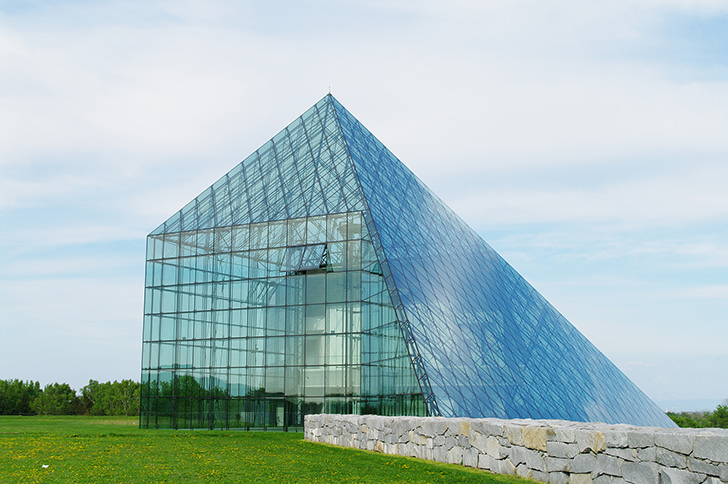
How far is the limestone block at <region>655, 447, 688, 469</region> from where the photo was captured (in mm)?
10477

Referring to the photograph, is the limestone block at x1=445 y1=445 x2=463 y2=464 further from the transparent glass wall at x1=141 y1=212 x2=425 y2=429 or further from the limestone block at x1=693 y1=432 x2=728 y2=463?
the transparent glass wall at x1=141 y1=212 x2=425 y2=429

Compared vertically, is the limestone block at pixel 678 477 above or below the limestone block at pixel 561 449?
below

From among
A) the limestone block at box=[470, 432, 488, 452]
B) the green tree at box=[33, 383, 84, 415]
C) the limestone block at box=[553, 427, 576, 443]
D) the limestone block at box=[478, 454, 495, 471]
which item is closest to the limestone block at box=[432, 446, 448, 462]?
the limestone block at box=[470, 432, 488, 452]

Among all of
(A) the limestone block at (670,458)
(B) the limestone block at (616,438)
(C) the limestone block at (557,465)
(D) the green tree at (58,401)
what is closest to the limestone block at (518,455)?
(C) the limestone block at (557,465)

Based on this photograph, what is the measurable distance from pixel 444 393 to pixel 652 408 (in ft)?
93.0

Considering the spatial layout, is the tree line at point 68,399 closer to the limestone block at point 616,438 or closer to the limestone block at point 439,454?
the limestone block at point 439,454

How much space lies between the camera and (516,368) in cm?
3681

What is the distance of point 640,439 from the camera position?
36.7 feet

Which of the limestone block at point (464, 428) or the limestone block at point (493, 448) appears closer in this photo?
the limestone block at point (493, 448)

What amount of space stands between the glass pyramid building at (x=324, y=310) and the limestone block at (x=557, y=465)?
16.5 meters

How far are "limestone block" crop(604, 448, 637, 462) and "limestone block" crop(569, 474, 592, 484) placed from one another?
635 millimetres

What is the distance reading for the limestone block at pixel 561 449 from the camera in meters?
12.5

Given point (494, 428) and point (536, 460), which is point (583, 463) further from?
point (494, 428)

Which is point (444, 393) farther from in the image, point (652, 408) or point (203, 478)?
point (652, 408)
